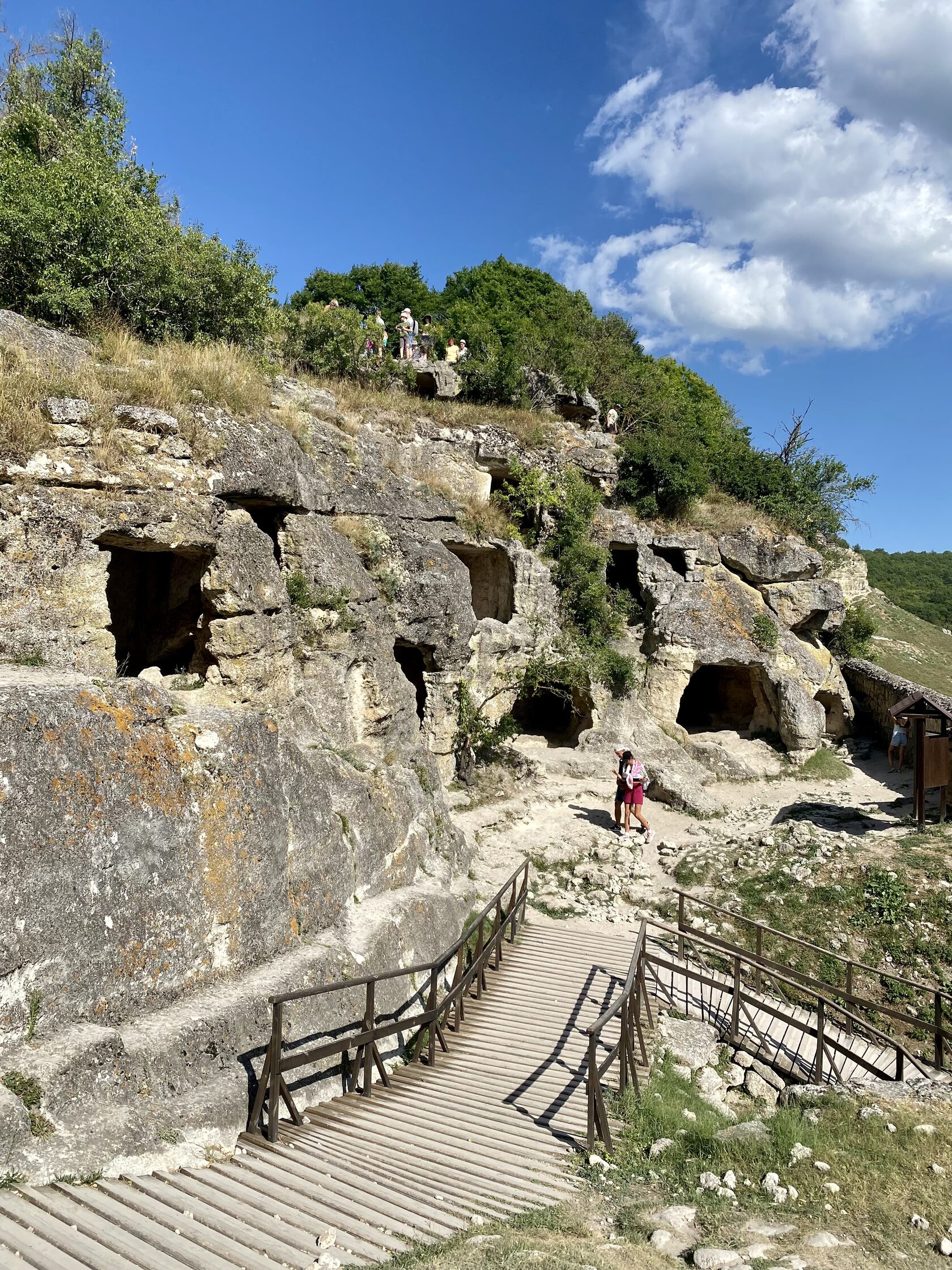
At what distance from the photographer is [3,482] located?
8.75 m

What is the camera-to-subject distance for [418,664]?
17.5 m

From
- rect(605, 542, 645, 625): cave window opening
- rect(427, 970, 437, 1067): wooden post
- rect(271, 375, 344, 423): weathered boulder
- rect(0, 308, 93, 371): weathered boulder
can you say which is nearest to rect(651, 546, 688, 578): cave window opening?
rect(605, 542, 645, 625): cave window opening

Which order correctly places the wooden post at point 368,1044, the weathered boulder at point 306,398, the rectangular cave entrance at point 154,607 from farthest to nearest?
the weathered boulder at point 306,398 < the rectangular cave entrance at point 154,607 < the wooden post at point 368,1044

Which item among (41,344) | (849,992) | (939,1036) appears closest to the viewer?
(939,1036)

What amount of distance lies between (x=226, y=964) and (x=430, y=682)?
10.1 meters

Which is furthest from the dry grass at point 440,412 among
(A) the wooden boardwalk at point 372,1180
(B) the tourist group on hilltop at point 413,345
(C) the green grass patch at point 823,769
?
(A) the wooden boardwalk at point 372,1180

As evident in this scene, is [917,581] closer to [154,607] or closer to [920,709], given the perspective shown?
[920,709]

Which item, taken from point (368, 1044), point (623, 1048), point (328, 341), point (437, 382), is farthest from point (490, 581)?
point (368, 1044)

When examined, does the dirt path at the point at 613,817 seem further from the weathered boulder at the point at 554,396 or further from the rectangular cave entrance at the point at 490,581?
the weathered boulder at the point at 554,396

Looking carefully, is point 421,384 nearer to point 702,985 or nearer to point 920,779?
point 920,779

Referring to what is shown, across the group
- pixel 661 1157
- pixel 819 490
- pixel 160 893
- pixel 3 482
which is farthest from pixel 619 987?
pixel 819 490

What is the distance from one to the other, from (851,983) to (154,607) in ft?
39.3

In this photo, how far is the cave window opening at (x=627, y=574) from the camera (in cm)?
2159

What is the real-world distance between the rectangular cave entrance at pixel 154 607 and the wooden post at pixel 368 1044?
21.6ft
